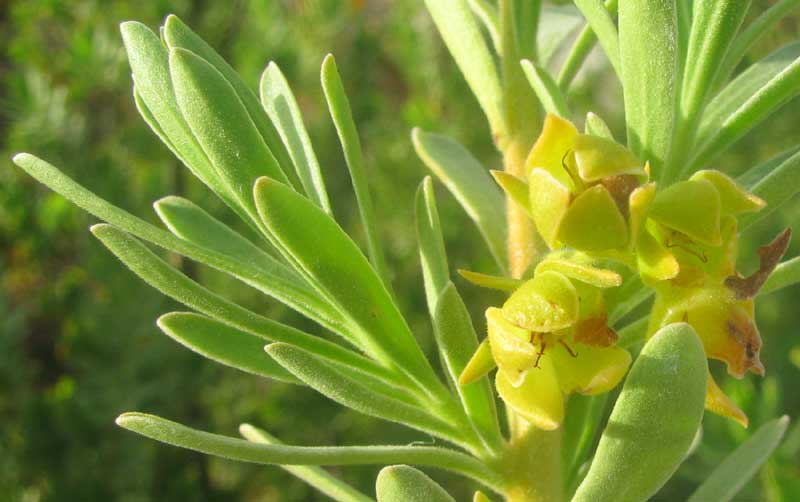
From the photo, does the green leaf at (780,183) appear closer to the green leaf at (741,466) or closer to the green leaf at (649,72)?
the green leaf at (649,72)

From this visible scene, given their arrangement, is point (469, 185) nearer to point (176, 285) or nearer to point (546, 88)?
point (546, 88)

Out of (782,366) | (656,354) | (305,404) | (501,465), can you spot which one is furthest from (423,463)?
(782,366)

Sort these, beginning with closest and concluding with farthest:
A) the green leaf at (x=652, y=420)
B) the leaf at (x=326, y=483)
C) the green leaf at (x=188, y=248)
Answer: the green leaf at (x=652, y=420), the green leaf at (x=188, y=248), the leaf at (x=326, y=483)

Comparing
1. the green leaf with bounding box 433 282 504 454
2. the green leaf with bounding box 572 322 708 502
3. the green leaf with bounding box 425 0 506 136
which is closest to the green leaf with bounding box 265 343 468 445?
the green leaf with bounding box 433 282 504 454

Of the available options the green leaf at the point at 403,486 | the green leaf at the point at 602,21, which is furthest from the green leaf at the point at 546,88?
the green leaf at the point at 403,486

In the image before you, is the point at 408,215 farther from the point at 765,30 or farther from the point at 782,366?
the point at 765,30

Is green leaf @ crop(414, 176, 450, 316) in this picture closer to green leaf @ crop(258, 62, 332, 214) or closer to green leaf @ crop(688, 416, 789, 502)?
green leaf @ crop(258, 62, 332, 214)
